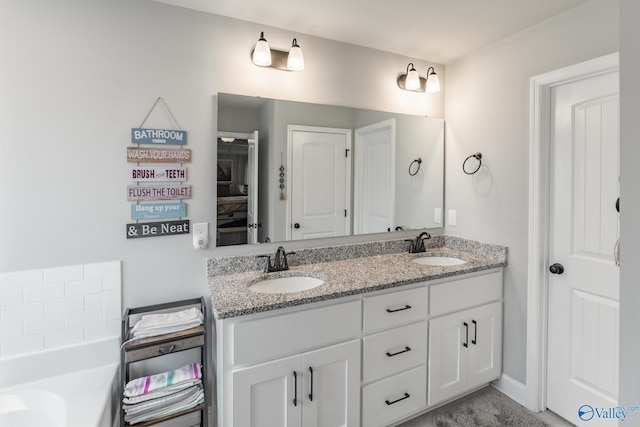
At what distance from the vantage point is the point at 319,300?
1500mm

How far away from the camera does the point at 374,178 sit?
2.30 metres

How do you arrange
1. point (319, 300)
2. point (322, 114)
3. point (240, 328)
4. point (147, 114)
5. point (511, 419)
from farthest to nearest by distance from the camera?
point (322, 114), point (511, 419), point (147, 114), point (319, 300), point (240, 328)

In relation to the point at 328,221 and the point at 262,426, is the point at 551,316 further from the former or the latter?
the point at 262,426

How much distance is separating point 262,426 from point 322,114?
1781mm

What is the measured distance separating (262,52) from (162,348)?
64.6 inches

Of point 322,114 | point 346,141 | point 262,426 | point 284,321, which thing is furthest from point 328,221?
point 262,426

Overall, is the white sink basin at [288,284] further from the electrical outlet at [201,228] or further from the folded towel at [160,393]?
the folded towel at [160,393]

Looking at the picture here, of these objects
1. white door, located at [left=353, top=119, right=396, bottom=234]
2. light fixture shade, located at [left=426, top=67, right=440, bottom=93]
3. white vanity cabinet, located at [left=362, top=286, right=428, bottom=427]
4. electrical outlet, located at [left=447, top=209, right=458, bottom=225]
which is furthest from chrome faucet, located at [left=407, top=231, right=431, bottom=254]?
light fixture shade, located at [left=426, top=67, right=440, bottom=93]

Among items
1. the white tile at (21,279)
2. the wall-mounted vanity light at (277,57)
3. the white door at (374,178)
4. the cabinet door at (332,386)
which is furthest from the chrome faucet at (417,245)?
the white tile at (21,279)

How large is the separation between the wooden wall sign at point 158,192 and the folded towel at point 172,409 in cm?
100

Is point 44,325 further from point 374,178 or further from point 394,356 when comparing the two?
point 374,178

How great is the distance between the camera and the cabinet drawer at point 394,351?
1656 mm

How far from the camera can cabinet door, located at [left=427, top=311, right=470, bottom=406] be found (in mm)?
1865
